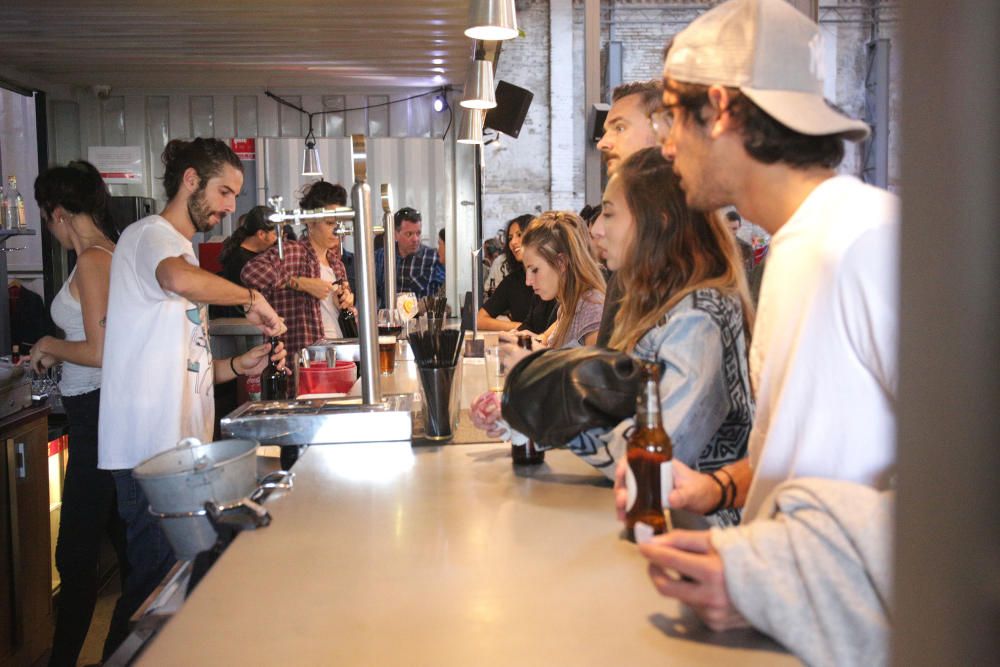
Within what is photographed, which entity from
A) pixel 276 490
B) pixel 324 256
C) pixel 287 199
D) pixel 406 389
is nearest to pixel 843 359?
pixel 276 490

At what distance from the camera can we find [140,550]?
2.78 m

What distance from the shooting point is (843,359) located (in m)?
1.07

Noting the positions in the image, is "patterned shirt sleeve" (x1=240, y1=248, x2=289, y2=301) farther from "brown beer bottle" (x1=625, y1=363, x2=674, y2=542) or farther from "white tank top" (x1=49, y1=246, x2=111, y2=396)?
"brown beer bottle" (x1=625, y1=363, x2=674, y2=542)

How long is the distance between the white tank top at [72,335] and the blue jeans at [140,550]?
50 centimetres

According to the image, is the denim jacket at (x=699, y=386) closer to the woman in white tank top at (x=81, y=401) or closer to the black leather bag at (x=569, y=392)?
the black leather bag at (x=569, y=392)

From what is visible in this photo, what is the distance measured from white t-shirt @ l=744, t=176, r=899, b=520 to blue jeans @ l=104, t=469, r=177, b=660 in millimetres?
2082

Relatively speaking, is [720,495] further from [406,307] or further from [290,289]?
[290,289]

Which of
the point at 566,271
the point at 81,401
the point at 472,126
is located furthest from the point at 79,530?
the point at 472,126

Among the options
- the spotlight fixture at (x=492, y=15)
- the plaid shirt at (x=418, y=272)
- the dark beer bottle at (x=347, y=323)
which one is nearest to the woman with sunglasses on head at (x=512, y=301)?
the dark beer bottle at (x=347, y=323)

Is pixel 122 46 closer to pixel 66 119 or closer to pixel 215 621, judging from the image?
pixel 66 119

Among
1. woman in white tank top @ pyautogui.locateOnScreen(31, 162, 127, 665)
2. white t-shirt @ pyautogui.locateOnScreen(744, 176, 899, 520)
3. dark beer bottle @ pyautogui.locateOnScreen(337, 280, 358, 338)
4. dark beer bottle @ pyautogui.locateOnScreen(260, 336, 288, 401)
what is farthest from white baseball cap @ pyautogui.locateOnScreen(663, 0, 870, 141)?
dark beer bottle @ pyautogui.locateOnScreen(337, 280, 358, 338)

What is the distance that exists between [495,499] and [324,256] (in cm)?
380

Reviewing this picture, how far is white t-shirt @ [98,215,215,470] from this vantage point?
2855 mm

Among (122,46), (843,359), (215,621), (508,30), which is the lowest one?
(215,621)
